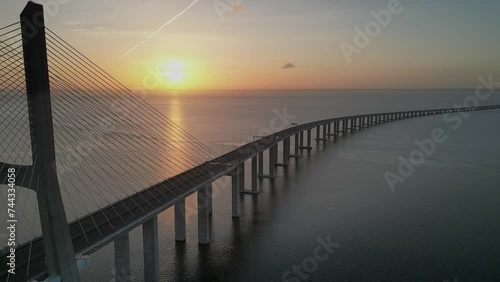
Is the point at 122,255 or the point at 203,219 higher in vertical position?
the point at 203,219

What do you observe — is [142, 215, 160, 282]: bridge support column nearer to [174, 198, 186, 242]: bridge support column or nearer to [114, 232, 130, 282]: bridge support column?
[114, 232, 130, 282]: bridge support column

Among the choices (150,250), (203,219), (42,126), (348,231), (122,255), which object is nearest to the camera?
(42,126)

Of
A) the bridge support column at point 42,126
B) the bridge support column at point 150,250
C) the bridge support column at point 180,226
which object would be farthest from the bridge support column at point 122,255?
the bridge support column at point 180,226

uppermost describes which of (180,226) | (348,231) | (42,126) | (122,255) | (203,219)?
(42,126)

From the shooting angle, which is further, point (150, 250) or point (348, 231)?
point (348, 231)

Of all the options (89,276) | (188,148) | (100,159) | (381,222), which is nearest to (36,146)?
(89,276)

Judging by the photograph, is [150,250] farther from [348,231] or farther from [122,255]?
[348,231]

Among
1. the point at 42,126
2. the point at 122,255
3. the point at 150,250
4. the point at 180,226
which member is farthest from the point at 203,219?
the point at 42,126

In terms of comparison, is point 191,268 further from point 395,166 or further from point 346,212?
point 395,166
